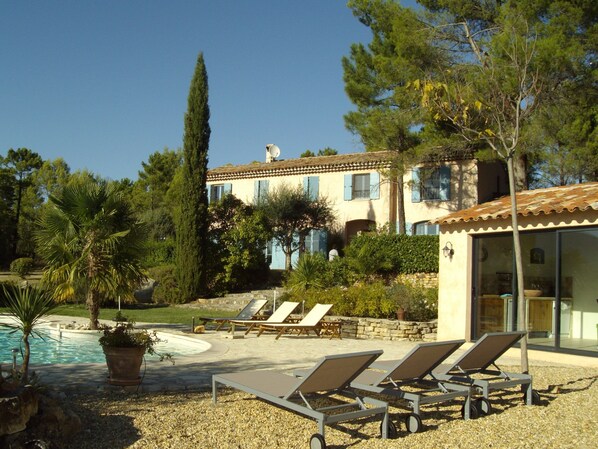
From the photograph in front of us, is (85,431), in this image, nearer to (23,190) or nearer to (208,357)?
(208,357)

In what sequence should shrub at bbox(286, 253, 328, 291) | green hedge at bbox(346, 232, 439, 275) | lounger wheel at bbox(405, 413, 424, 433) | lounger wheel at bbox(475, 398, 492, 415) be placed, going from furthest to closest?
green hedge at bbox(346, 232, 439, 275)
shrub at bbox(286, 253, 328, 291)
lounger wheel at bbox(475, 398, 492, 415)
lounger wheel at bbox(405, 413, 424, 433)

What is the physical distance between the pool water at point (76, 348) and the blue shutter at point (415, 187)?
17183 mm

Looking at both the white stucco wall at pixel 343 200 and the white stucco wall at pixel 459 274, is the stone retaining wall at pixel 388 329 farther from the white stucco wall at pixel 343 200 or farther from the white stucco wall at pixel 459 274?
the white stucco wall at pixel 343 200

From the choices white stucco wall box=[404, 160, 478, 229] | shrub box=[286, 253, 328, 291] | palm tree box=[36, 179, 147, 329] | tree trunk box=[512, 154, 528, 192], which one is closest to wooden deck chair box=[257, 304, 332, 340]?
palm tree box=[36, 179, 147, 329]

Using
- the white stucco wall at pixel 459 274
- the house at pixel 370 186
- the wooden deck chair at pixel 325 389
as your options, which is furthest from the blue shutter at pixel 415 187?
the wooden deck chair at pixel 325 389

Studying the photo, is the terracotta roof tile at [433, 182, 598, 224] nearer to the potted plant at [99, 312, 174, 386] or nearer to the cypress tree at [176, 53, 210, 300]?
the potted plant at [99, 312, 174, 386]

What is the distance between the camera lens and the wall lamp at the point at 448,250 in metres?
13.4

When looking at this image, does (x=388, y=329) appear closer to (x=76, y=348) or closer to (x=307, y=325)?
(x=307, y=325)

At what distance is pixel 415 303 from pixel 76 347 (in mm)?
7792

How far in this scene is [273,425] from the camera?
19.9 ft

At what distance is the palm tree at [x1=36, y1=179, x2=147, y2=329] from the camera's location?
13.9 m

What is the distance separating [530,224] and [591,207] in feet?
4.45

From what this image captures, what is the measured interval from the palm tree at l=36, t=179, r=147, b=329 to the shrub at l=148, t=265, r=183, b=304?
35.8 ft

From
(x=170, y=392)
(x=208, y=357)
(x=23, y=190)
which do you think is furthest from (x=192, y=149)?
(x=23, y=190)
